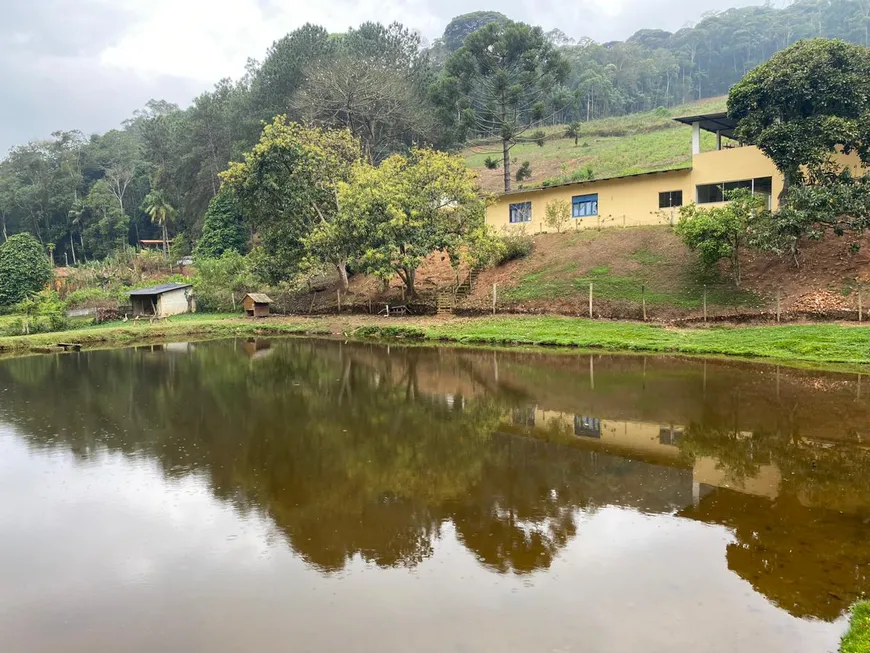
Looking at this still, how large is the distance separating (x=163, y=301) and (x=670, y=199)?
106 ft

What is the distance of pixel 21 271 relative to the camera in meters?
43.6

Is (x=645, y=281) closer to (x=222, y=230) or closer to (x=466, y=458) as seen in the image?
(x=466, y=458)

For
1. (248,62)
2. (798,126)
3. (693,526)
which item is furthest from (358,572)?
(248,62)

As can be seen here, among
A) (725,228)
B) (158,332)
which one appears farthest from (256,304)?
(725,228)

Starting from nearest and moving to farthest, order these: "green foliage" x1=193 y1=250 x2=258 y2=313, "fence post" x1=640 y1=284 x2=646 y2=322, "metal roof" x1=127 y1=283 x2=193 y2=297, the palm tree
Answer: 1. "fence post" x1=640 y1=284 x2=646 y2=322
2. "metal roof" x1=127 y1=283 x2=193 y2=297
3. "green foliage" x1=193 y1=250 x2=258 y2=313
4. the palm tree

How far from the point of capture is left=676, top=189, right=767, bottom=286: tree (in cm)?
2334

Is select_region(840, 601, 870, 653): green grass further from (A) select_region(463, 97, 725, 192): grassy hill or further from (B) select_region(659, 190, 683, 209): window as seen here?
(A) select_region(463, 97, 725, 192): grassy hill

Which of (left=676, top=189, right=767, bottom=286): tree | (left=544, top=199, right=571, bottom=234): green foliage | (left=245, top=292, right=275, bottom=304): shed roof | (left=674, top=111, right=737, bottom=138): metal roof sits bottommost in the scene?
(left=245, top=292, right=275, bottom=304): shed roof

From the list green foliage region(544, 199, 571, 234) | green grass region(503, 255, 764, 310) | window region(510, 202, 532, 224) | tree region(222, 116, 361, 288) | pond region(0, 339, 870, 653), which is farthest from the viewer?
window region(510, 202, 532, 224)

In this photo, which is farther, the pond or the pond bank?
the pond bank

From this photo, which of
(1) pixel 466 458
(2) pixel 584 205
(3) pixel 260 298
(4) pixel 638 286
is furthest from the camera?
(3) pixel 260 298

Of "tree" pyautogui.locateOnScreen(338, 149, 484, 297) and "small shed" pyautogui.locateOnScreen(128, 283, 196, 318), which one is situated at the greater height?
"tree" pyautogui.locateOnScreen(338, 149, 484, 297)

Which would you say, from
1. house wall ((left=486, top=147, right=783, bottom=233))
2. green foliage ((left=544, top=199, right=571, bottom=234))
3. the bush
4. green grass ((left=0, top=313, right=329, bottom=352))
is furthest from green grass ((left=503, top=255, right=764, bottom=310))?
green grass ((left=0, top=313, right=329, bottom=352))

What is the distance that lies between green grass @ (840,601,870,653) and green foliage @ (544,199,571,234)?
29412 millimetres
